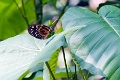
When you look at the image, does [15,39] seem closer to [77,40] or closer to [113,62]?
[77,40]

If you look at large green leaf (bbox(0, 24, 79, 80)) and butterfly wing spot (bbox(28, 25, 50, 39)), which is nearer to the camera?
large green leaf (bbox(0, 24, 79, 80))

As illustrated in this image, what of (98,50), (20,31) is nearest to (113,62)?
(98,50)

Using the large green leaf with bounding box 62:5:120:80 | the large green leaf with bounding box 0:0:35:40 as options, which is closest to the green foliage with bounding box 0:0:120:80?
the large green leaf with bounding box 62:5:120:80

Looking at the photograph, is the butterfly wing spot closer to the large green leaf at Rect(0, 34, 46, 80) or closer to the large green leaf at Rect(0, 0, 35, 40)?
the large green leaf at Rect(0, 34, 46, 80)

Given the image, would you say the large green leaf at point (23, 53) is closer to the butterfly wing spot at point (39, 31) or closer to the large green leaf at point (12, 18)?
the butterfly wing spot at point (39, 31)

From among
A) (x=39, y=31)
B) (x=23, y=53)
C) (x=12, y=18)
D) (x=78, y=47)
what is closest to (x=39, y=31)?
(x=39, y=31)

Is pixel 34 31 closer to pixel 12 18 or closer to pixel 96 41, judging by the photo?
pixel 96 41
